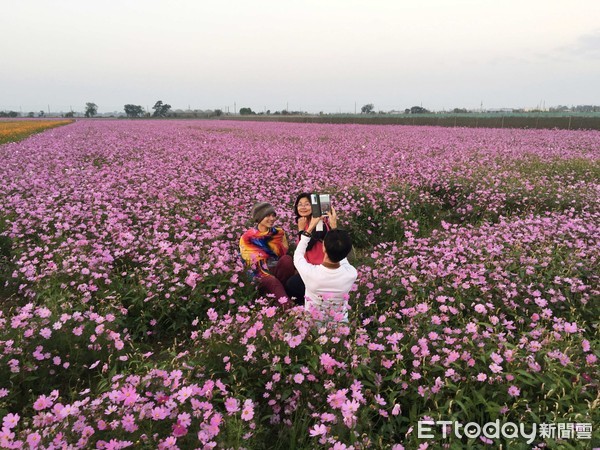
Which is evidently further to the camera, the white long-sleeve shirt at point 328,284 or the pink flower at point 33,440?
the white long-sleeve shirt at point 328,284

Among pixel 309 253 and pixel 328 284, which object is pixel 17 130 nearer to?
pixel 309 253

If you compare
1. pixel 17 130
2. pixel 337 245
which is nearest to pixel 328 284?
pixel 337 245

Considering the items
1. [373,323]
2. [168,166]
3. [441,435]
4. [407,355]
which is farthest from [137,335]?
[168,166]

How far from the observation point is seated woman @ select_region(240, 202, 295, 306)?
4.34 metres

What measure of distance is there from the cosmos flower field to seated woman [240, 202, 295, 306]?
17 centimetres

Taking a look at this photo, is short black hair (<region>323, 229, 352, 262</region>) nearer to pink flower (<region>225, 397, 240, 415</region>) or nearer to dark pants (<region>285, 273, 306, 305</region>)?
dark pants (<region>285, 273, 306, 305</region>)

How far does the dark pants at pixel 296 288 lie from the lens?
4.12m

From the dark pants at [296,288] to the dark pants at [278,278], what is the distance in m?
0.08

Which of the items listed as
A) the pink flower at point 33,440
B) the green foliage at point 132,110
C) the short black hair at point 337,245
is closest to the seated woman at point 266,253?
the short black hair at point 337,245

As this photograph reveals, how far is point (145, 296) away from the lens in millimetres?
4031

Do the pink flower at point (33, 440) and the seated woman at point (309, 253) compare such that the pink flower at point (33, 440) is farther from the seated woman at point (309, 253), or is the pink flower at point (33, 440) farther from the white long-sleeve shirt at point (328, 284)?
the seated woman at point (309, 253)

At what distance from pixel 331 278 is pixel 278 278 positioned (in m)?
1.41

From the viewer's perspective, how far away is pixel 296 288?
4.14 metres

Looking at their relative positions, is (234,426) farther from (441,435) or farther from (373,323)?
(373,323)
